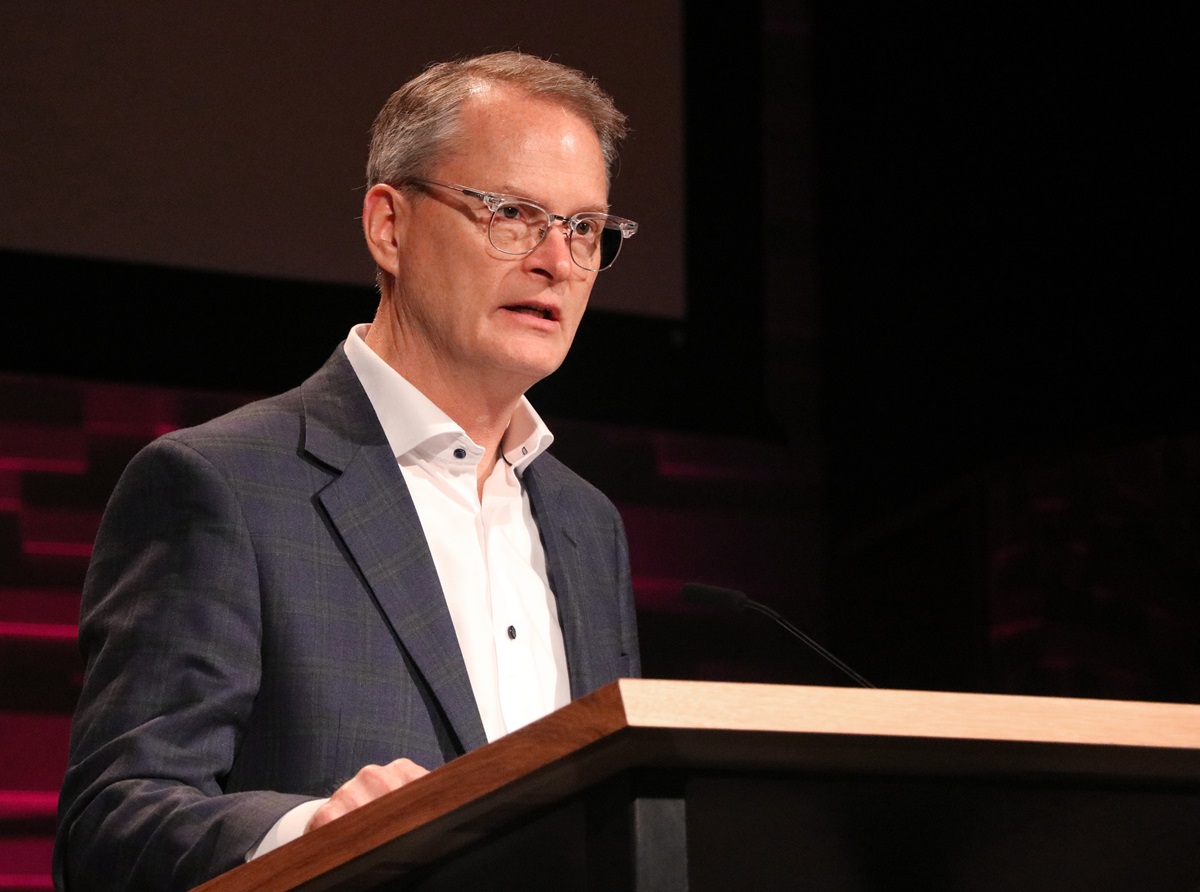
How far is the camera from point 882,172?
12.6 ft

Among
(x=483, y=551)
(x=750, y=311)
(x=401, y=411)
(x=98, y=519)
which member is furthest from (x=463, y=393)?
(x=750, y=311)

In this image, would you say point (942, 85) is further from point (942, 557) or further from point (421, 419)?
point (421, 419)

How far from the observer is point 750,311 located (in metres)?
3.78

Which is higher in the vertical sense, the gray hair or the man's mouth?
the gray hair

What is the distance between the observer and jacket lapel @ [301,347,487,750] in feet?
5.00

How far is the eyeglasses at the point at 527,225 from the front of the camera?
1785 mm

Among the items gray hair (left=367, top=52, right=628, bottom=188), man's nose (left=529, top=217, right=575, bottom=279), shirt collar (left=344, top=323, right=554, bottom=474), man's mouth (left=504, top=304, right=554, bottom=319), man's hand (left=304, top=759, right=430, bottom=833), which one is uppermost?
gray hair (left=367, top=52, right=628, bottom=188)

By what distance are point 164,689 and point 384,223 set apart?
72 cm

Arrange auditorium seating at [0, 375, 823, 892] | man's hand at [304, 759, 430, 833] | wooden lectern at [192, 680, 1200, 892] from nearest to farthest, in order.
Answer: wooden lectern at [192, 680, 1200, 892], man's hand at [304, 759, 430, 833], auditorium seating at [0, 375, 823, 892]

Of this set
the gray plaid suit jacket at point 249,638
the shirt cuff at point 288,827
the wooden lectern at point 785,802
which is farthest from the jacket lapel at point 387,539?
the wooden lectern at point 785,802

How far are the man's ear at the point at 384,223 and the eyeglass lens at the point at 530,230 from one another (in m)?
0.16

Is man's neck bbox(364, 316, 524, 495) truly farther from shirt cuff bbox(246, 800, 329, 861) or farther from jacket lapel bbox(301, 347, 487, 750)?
shirt cuff bbox(246, 800, 329, 861)

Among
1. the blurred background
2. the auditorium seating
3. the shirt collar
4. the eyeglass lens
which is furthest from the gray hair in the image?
the auditorium seating

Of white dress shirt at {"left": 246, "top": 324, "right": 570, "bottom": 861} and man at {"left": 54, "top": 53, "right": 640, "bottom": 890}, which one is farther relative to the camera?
white dress shirt at {"left": 246, "top": 324, "right": 570, "bottom": 861}
